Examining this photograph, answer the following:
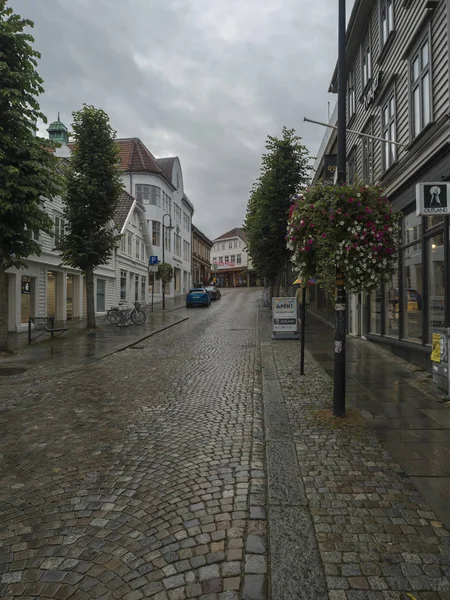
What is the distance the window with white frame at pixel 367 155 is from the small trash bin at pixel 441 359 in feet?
24.3

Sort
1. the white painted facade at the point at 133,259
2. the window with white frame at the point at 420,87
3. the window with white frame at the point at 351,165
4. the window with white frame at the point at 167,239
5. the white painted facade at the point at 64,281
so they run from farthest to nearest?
the window with white frame at the point at 167,239 < the white painted facade at the point at 133,259 < the white painted facade at the point at 64,281 < the window with white frame at the point at 351,165 < the window with white frame at the point at 420,87

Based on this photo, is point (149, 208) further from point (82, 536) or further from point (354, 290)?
point (82, 536)

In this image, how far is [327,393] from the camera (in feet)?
22.2

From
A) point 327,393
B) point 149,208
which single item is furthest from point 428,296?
point 149,208

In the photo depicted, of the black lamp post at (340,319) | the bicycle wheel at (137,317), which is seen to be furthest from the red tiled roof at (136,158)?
the black lamp post at (340,319)

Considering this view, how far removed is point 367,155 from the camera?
13.9m

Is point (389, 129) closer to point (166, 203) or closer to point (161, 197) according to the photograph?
point (161, 197)

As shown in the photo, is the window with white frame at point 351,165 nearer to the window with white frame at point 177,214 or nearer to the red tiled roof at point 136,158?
the red tiled roof at point 136,158

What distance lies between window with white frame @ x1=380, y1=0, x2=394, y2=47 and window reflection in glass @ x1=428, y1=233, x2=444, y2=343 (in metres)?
6.29

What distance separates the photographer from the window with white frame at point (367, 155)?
13.3m

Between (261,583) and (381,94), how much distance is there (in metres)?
12.8

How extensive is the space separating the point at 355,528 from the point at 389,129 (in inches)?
439

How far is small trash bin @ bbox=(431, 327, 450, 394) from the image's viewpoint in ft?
21.6

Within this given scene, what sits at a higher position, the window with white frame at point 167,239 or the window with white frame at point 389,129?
A: the window with white frame at point 167,239
